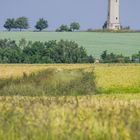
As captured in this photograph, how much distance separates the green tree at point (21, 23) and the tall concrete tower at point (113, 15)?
18.5 meters

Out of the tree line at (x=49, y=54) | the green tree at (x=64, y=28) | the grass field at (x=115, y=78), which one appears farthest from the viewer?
the green tree at (x=64, y=28)

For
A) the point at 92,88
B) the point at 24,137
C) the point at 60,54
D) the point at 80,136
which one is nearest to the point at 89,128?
the point at 80,136

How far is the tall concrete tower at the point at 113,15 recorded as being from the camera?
13125 centimetres

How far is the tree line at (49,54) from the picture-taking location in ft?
243

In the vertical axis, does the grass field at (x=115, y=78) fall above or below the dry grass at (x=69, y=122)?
below

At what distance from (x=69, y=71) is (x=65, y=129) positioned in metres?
33.3

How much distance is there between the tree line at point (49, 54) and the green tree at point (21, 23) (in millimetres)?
38450

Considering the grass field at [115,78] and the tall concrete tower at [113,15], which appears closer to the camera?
the grass field at [115,78]

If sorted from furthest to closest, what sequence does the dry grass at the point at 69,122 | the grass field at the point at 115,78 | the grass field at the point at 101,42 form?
the grass field at the point at 101,42 < the grass field at the point at 115,78 < the dry grass at the point at 69,122

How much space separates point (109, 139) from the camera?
25.0 feet

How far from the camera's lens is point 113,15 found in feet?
439

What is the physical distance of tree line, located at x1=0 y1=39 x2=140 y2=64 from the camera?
74125mm

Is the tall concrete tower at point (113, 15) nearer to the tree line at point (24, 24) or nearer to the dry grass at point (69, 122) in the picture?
the tree line at point (24, 24)

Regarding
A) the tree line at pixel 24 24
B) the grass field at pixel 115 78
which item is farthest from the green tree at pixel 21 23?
the grass field at pixel 115 78
